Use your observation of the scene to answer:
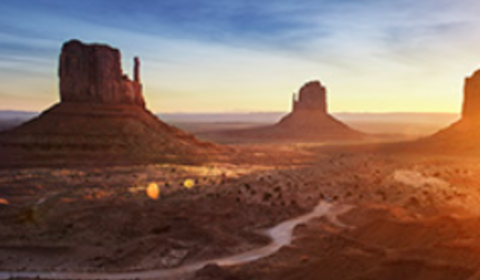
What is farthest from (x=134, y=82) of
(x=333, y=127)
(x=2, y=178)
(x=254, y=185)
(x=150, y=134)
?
(x=333, y=127)

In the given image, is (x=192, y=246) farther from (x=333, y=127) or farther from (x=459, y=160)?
(x=333, y=127)

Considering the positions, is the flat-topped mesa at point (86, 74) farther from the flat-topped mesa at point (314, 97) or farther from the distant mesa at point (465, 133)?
the flat-topped mesa at point (314, 97)

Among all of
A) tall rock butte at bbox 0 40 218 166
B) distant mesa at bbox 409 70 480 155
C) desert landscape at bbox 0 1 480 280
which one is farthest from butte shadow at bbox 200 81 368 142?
tall rock butte at bbox 0 40 218 166

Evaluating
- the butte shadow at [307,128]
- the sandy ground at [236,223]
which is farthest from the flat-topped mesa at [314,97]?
the sandy ground at [236,223]

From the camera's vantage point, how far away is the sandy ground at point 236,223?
511 inches

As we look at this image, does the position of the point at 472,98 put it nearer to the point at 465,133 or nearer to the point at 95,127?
the point at 465,133

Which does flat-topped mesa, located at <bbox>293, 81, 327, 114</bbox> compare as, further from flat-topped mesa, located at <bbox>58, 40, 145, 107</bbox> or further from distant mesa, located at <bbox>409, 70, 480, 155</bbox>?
flat-topped mesa, located at <bbox>58, 40, 145, 107</bbox>

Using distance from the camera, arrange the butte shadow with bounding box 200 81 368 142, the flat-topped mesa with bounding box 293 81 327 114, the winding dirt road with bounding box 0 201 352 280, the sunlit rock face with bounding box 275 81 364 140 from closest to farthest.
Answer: the winding dirt road with bounding box 0 201 352 280
the butte shadow with bounding box 200 81 368 142
the sunlit rock face with bounding box 275 81 364 140
the flat-topped mesa with bounding box 293 81 327 114

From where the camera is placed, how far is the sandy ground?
42.5 ft

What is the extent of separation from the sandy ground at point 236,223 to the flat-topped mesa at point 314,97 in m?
89.1

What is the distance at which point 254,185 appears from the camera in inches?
1328

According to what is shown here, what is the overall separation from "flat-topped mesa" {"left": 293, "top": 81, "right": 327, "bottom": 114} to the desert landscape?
64.9 meters

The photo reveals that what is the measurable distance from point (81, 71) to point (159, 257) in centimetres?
4697

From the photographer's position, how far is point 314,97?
Result: 5069 inches
